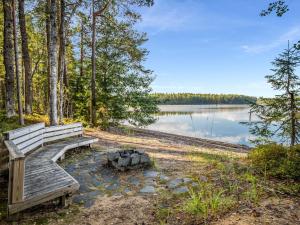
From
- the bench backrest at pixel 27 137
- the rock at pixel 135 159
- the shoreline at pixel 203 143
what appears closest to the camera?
the bench backrest at pixel 27 137

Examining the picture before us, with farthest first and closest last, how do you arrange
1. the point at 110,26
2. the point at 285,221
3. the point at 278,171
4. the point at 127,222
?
the point at 110,26 → the point at 278,171 → the point at 127,222 → the point at 285,221

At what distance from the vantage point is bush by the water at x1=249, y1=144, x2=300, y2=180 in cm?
550

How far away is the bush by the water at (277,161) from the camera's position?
217 inches

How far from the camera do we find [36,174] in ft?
17.7

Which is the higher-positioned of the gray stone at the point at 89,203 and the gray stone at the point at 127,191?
the gray stone at the point at 127,191

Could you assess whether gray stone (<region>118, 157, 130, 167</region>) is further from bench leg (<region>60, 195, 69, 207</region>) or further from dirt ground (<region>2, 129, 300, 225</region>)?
bench leg (<region>60, 195, 69, 207</region>)

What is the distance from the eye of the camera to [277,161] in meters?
6.22

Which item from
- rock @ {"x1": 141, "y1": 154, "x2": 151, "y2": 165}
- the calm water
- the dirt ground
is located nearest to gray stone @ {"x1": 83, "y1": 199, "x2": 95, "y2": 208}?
the dirt ground

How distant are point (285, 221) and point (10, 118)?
12.3 metres

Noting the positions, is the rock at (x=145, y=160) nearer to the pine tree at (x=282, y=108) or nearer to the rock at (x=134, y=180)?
the rock at (x=134, y=180)

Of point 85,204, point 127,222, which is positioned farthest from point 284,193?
A: point 85,204

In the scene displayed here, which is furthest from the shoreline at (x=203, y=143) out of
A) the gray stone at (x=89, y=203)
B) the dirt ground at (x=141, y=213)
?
the dirt ground at (x=141, y=213)

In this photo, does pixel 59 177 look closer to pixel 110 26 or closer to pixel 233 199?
pixel 233 199

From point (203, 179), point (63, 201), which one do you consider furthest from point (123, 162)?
point (63, 201)
